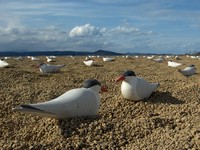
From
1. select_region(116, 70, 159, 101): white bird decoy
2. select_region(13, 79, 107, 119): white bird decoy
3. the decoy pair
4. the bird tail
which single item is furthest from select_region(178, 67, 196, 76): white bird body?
the bird tail

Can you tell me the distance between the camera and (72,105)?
6734 mm

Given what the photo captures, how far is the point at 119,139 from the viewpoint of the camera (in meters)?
6.15

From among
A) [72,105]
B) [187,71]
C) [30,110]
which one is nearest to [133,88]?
[72,105]

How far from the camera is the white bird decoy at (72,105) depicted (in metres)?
6.22

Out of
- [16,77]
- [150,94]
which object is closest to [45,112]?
[150,94]

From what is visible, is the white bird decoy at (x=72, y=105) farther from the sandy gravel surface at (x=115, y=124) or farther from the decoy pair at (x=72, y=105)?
the sandy gravel surface at (x=115, y=124)

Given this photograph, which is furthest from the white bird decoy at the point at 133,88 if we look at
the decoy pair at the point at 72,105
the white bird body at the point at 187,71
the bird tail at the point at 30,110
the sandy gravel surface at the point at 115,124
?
the white bird body at the point at 187,71

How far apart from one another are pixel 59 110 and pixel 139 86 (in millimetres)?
3086

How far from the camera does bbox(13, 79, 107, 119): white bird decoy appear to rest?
622cm

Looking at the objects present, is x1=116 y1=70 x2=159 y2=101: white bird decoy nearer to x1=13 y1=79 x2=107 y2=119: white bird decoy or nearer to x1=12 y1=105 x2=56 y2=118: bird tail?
x1=13 y1=79 x2=107 y2=119: white bird decoy

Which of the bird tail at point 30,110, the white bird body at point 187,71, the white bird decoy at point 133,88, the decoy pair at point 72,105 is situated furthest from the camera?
the white bird body at point 187,71

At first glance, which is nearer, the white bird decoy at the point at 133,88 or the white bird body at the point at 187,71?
the white bird decoy at the point at 133,88

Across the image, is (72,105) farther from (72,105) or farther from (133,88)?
(133,88)

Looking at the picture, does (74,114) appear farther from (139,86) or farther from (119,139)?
(139,86)
